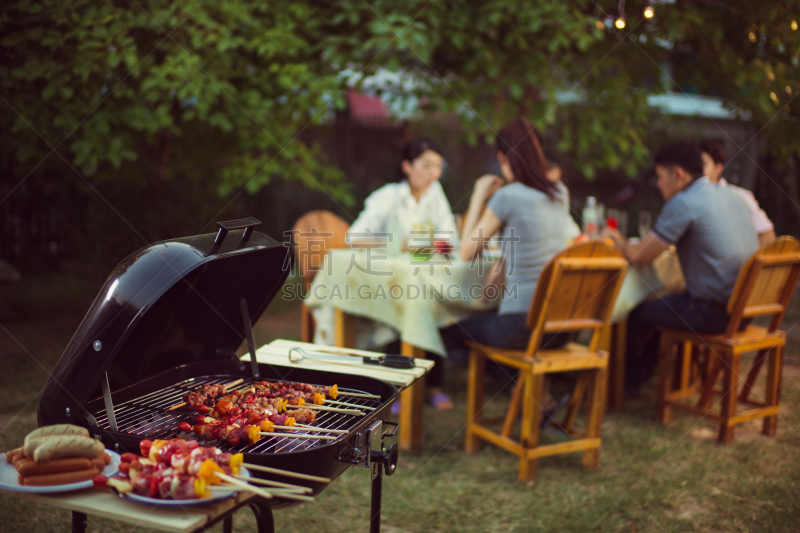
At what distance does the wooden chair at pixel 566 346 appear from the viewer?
2.91m

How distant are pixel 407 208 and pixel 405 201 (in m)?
0.05

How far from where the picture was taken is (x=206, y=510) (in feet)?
3.90

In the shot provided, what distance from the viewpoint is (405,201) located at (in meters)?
4.52

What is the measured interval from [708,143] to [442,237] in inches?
83.8

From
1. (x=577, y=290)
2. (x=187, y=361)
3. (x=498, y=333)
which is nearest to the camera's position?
(x=187, y=361)

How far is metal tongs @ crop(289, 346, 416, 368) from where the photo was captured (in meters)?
2.15

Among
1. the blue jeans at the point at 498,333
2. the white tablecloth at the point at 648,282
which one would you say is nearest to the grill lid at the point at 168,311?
the blue jeans at the point at 498,333

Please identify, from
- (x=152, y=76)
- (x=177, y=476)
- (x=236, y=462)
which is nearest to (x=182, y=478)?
(x=177, y=476)

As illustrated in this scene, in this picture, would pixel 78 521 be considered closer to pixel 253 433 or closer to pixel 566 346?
pixel 253 433

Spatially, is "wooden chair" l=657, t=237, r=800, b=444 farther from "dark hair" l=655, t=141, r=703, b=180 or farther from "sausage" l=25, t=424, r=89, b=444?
"sausage" l=25, t=424, r=89, b=444

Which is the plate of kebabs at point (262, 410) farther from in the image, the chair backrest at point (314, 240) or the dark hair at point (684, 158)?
the dark hair at point (684, 158)

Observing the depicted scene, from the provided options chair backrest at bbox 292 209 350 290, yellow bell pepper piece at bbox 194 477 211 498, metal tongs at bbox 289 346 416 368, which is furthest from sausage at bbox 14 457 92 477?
chair backrest at bbox 292 209 350 290

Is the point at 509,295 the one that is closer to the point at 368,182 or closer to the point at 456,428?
the point at 456,428

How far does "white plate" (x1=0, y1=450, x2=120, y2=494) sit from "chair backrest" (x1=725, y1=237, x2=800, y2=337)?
3253mm
